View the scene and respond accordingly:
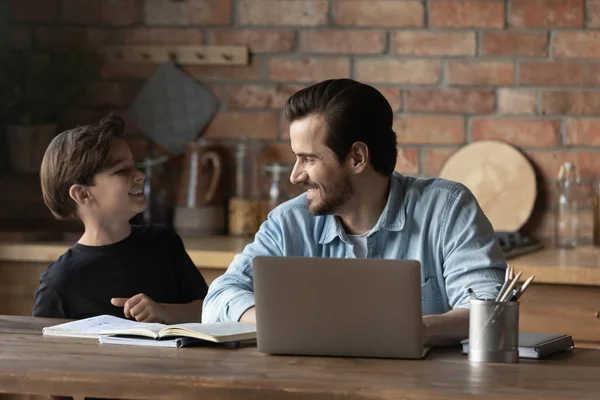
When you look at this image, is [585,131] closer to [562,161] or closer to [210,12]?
[562,161]

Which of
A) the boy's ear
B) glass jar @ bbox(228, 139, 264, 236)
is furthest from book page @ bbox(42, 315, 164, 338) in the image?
glass jar @ bbox(228, 139, 264, 236)

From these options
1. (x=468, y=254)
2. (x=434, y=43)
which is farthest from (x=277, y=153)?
(x=468, y=254)

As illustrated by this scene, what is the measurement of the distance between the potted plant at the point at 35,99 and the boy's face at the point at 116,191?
1097mm

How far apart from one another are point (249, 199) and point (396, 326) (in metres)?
1.98

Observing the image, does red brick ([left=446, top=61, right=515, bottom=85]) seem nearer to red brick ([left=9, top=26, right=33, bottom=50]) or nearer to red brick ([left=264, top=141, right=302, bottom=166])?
red brick ([left=264, top=141, right=302, bottom=166])

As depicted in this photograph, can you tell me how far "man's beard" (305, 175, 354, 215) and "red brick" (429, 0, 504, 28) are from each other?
4.65 ft

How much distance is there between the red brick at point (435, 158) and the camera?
350 cm

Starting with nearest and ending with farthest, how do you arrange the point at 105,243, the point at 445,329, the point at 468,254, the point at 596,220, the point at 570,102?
1. the point at 445,329
2. the point at 468,254
3. the point at 105,243
4. the point at 596,220
5. the point at 570,102

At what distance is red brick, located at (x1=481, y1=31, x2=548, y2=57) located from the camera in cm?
344

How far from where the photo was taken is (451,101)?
11.5 feet

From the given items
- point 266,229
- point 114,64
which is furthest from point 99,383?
point 114,64

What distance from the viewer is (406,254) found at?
2232 millimetres

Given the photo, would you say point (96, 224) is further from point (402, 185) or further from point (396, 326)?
point (396, 326)

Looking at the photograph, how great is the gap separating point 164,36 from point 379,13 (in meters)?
0.77
